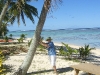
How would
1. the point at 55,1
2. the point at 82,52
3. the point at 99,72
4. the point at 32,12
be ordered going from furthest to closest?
the point at 32,12 → the point at 82,52 → the point at 55,1 → the point at 99,72

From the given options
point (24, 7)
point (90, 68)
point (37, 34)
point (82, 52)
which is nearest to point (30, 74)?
point (37, 34)

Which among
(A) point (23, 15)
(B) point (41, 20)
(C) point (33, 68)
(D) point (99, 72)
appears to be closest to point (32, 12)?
(A) point (23, 15)

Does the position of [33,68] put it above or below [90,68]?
below

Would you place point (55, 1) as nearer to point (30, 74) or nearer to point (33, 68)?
point (30, 74)

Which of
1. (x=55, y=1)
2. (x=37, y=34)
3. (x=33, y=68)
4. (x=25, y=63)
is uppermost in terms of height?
(x=55, y=1)

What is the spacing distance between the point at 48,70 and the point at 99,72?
168 inches

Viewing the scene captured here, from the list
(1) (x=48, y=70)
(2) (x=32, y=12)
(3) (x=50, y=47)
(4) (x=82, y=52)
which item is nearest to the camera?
(3) (x=50, y=47)

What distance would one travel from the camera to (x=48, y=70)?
445 inches

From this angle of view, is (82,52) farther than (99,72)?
Yes

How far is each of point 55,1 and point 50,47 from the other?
2214mm

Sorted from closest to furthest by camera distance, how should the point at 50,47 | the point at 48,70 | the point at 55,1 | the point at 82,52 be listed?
1. the point at 55,1
2. the point at 50,47
3. the point at 48,70
4. the point at 82,52

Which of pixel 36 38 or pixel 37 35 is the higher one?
pixel 37 35

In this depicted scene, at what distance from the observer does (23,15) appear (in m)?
27.8

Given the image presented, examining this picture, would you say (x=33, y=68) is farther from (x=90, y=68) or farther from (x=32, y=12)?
(x=32, y=12)
